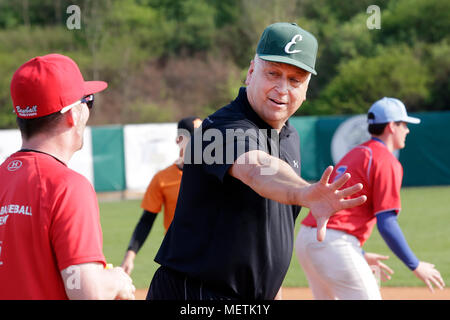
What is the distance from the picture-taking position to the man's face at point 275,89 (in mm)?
3434

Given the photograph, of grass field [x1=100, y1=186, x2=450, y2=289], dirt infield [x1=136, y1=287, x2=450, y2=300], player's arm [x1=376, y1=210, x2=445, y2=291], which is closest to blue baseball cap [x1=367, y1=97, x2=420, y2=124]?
player's arm [x1=376, y1=210, x2=445, y2=291]

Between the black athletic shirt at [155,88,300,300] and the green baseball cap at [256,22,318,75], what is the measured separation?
1.10 ft

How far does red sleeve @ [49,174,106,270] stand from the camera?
2625 millimetres

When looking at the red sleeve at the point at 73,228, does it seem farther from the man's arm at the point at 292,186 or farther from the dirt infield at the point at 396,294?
the dirt infield at the point at 396,294

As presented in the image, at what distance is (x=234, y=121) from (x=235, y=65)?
149 ft

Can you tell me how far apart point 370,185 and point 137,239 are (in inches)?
92.6

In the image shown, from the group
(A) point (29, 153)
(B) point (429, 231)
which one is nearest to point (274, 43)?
(A) point (29, 153)

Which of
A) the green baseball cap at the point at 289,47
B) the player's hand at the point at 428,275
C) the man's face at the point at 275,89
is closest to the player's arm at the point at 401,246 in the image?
the player's hand at the point at 428,275

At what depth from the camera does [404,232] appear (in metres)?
13.6

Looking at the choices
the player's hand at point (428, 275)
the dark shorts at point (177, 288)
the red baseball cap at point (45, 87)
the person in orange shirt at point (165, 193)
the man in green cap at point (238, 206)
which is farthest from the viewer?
the person in orange shirt at point (165, 193)

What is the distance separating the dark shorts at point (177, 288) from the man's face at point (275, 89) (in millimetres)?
974

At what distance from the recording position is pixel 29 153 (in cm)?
285

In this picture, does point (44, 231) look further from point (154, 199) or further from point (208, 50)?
point (208, 50)

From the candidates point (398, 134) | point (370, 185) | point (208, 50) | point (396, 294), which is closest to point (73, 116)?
point (370, 185)
